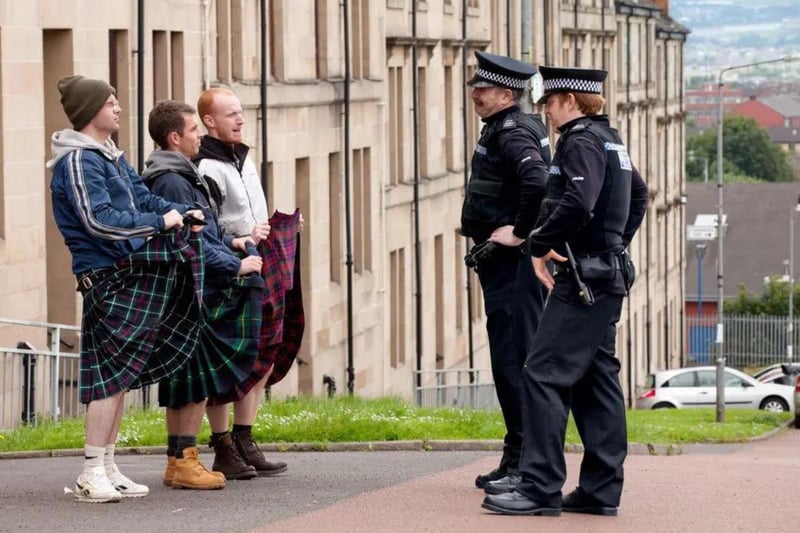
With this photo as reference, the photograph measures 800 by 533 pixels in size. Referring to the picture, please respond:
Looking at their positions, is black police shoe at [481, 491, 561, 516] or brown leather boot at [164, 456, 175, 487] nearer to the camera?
black police shoe at [481, 491, 561, 516]

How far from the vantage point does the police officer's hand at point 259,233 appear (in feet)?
37.7

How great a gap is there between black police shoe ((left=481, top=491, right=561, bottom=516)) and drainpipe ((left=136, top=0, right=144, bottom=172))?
50.9 ft

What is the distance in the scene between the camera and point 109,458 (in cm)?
1088

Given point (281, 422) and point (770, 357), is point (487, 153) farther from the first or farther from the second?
point (770, 357)

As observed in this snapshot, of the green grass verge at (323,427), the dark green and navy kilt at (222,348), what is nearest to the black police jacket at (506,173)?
the dark green and navy kilt at (222,348)

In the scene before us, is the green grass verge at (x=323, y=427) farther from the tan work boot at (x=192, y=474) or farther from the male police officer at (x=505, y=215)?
the male police officer at (x=505, y=215)

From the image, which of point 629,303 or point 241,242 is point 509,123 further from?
point 629,303

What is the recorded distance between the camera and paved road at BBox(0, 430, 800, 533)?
10.1 metres

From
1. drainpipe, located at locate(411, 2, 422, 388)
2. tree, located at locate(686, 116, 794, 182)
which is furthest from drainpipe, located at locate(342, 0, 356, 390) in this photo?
tree, located at locate(686, 116, 794, 182)

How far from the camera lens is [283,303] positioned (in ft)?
38.8

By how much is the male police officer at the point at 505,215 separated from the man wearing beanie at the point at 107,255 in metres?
1.50

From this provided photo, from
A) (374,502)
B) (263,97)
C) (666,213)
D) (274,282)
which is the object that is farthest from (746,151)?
(374,502)

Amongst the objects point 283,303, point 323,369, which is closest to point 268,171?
point 323,369

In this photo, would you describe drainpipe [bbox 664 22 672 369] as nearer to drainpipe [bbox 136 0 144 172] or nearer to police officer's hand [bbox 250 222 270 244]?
drainpipe [bbox 136 0 144 172]
